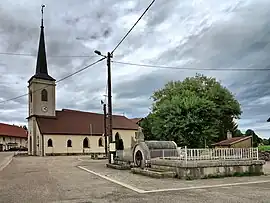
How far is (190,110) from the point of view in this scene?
2691 cm

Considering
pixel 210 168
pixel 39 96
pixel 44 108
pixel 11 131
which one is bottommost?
pixel 210 168

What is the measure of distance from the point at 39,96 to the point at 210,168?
45.3 metres

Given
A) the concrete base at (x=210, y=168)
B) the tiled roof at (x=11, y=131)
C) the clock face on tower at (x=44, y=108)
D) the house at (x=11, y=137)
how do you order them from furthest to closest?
the tiled roof at (x=11, y=131) → the house at (x=11, y=137) → the clock face on tower at (x=44, y=108) → the concrete base at (x=210, y=168)

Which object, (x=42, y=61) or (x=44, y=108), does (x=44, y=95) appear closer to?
(x=44, y=108)

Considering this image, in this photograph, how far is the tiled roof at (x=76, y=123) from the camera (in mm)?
54344

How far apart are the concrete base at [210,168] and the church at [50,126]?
131 feet

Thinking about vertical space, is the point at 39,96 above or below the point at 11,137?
above

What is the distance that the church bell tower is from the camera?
5425 centimetres

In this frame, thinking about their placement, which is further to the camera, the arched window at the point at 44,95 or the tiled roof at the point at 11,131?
the tiled roof at the point at 11,131

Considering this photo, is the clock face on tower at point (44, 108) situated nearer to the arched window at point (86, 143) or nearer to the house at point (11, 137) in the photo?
the arched window at point (86, 143)

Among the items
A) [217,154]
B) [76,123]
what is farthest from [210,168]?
[76,123]

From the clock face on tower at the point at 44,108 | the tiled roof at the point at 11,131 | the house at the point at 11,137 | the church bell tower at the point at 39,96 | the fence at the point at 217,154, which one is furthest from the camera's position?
the tiled roof at the point at 11,131

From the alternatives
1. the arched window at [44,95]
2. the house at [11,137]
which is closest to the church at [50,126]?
the arched window at [44,95]

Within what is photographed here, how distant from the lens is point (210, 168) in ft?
47.5
